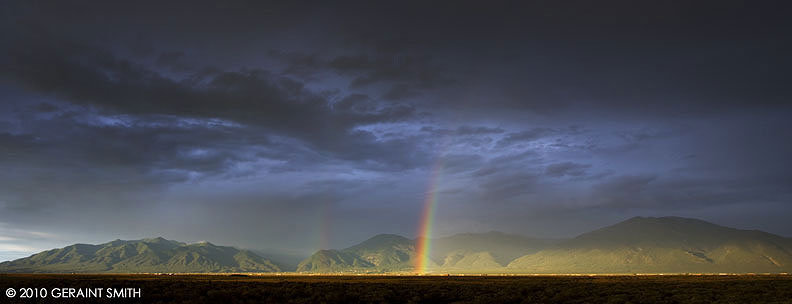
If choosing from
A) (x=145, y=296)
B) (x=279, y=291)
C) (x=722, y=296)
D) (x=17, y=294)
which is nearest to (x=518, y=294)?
(x=722, y=296)

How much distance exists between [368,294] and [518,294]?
72.6 feet

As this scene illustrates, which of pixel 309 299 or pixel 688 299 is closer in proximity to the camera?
pixel 309 299

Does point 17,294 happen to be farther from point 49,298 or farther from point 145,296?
point 145,296

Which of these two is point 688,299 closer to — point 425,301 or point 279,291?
→ point 425,301

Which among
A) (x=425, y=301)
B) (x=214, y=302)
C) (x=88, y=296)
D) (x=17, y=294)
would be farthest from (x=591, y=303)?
(x=17, y=294)

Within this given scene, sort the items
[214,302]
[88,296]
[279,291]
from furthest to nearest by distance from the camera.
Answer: [279,291] → [88,296] → [214,302]

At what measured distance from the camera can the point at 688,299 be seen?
64938mm

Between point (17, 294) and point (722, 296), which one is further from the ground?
point (17, 294)

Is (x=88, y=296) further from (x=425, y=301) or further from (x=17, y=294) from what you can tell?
(x=425, y=301)

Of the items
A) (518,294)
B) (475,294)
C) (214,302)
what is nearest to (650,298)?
(518,294)

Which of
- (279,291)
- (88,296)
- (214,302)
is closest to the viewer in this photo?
(214,302)

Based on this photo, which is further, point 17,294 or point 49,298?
point 17,294

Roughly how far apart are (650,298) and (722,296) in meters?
11.1

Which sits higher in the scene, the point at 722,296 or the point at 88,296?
the point at 88,296
